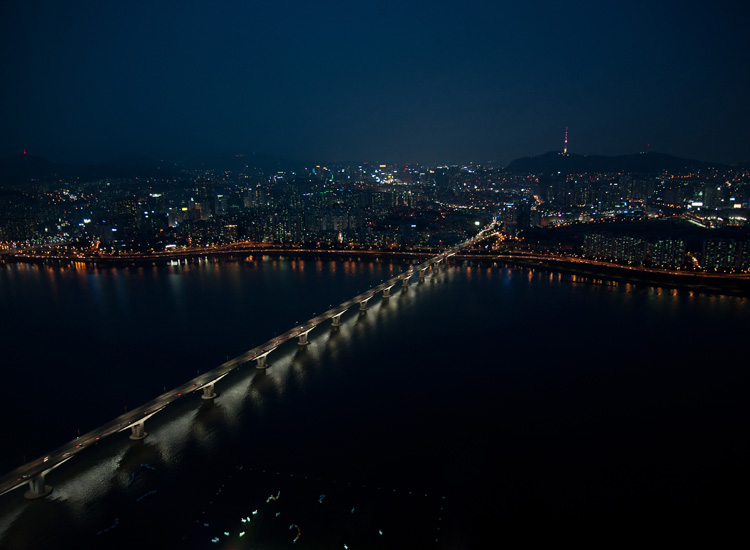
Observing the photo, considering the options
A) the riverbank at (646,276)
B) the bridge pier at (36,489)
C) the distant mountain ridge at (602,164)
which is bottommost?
the riverbank at (646,276)

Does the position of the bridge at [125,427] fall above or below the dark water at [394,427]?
above

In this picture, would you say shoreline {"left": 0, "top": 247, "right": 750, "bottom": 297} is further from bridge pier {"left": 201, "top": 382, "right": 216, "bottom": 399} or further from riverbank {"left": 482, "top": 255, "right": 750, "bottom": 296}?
bridge pier {"left": 201, "top": 382, "right": 216, "bottom": 399}

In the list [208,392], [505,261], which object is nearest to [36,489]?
[208,392]

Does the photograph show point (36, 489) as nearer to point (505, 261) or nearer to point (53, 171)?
point (505, 261)

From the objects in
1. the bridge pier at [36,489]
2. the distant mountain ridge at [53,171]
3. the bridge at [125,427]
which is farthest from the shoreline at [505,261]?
the distant mountain ridge at [53,171]

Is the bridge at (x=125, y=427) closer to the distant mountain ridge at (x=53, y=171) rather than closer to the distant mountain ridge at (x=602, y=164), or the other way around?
the distant mountain ridge at (x=53, y=171)

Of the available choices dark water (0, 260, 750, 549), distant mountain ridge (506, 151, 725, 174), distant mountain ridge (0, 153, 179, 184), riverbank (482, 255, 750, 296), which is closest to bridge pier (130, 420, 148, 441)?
dark water (0, 260, 750, 549)

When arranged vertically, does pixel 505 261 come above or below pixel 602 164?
below
